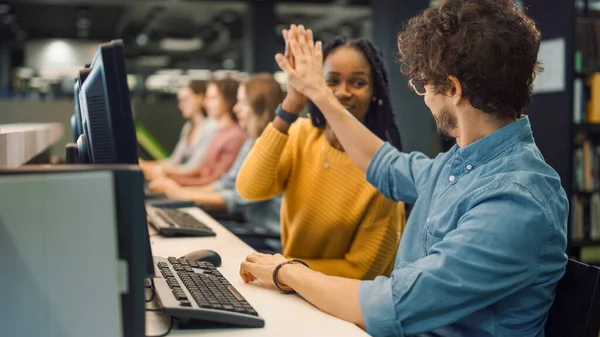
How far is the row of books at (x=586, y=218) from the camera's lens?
4.49 m

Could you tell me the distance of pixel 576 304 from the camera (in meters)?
1.27

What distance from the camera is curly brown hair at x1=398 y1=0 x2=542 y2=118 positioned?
1.30 metres

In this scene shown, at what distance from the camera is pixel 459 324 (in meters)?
1.32

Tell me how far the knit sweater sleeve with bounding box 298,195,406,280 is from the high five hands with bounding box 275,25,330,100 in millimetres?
447

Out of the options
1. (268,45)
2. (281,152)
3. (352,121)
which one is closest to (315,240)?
(281,152)

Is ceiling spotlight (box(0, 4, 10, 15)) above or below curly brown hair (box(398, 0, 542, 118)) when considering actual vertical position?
above

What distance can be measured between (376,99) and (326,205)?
0.41m

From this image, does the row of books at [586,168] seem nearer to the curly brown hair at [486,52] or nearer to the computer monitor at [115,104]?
the curly brown hair at [486,52]

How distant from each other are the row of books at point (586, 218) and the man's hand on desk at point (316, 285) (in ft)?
11.5

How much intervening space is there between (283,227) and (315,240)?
0.54 feet

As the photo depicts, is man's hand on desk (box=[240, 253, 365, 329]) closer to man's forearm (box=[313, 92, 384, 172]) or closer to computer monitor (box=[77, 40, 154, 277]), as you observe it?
computer monitor (box=[77, 40, 154, 277])

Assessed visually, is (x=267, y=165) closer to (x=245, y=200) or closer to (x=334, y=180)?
(x=334, y=180)

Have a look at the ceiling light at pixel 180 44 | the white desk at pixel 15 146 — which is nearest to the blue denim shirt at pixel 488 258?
the white desk at pixel 15 146

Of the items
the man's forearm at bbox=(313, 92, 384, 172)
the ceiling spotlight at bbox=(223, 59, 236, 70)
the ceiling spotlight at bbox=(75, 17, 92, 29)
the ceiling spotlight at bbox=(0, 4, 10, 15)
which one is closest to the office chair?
the man's forearm at bbox=(313, 92, 384, 172)
